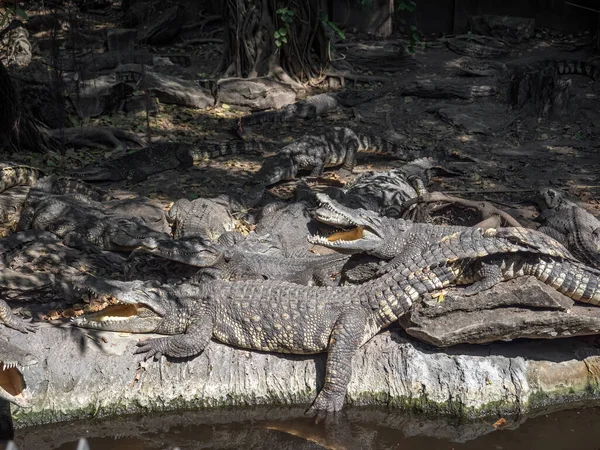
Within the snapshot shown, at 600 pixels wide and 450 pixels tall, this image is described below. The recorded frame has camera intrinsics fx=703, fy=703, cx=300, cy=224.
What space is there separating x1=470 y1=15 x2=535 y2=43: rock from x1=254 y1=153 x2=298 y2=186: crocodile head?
8.22 m

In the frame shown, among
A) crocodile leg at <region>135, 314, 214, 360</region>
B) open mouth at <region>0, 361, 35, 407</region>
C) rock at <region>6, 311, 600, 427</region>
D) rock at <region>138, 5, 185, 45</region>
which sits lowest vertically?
rock at <region>6, 311, 600, 427</region>

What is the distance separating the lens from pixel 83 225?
6914 mm

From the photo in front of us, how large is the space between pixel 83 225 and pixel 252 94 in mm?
5106

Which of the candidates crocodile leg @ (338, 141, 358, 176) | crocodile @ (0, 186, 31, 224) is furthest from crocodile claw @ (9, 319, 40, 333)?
crocodile leg @ (338, 141, 358, 176)

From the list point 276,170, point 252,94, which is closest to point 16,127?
point 276,170

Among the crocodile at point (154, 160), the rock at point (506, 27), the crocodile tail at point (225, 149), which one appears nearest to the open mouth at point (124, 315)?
the crocodile at point (154, 160)

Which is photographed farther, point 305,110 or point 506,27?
point 506,27

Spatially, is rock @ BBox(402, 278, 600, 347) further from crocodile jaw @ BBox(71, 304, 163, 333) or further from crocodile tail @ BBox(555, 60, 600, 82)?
crocodile tail @ BBox(555, 60, 600, 82)

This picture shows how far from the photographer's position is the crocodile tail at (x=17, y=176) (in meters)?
8.15

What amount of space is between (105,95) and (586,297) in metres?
8.03

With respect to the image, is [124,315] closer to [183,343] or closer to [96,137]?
[183,343]

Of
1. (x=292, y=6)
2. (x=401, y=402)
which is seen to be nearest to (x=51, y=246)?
(x=401, y=402)

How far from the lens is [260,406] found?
5.13m

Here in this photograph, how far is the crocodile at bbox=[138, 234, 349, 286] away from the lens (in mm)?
6090
